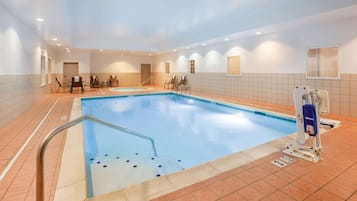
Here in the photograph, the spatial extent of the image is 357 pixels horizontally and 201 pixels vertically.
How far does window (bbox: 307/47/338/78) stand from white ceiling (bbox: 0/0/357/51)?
1.17 meters

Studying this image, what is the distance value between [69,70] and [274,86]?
10905mm

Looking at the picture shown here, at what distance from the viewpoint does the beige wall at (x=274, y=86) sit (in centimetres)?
477

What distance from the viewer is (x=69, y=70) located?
12.1 meters

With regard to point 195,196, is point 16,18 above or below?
above

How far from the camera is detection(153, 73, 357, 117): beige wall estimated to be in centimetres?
477

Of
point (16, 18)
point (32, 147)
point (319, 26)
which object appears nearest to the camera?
point (32, 147)

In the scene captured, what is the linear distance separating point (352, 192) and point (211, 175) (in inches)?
48.5

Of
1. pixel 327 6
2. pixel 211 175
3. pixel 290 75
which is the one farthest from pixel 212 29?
pixel 211 175

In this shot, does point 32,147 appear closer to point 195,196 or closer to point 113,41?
point 195,196

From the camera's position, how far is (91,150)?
3627 millimetres

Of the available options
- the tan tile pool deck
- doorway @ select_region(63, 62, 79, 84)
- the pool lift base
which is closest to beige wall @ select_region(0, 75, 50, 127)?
the tan tile pool deck

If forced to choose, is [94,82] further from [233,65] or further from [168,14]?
[233,65]

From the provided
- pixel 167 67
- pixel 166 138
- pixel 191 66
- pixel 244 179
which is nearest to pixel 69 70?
pixel 167 67

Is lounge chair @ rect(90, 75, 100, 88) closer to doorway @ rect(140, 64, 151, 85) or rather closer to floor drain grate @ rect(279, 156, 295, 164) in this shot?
doorway @ rect(140, 64, 151, 85)
